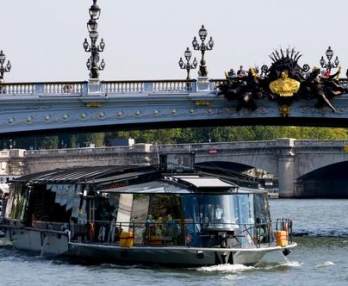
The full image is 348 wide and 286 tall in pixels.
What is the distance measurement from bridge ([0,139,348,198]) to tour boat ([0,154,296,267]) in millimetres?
72841

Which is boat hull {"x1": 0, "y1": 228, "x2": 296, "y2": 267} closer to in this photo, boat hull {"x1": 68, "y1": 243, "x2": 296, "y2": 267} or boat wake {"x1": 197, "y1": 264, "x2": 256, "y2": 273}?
boat hull {"x1": 68, "y1": 243, "x2": 296, "y2": 267}

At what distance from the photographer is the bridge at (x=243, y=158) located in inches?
5032

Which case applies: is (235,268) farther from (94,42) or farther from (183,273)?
(94,42)

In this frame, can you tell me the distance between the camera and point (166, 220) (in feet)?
156

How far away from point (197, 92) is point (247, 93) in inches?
85.0

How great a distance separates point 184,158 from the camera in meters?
50.6

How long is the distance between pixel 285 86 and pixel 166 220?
18.5m

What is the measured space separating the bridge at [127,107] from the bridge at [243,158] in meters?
58.0

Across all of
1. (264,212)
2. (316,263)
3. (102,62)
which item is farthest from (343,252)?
(102,62)

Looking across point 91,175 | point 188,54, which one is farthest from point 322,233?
point 91,175

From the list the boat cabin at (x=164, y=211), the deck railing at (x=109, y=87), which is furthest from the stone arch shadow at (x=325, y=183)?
the boat cabin at (x=164, y=211)

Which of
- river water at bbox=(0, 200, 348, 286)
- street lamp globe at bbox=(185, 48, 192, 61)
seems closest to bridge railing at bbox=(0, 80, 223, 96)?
street lamp globe at bbox=(185, 48, 192, 61)

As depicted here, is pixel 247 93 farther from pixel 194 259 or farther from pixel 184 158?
pixel 194 259

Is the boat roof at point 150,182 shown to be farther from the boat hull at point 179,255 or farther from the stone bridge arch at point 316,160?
the stone bridge arch at point 316,160
